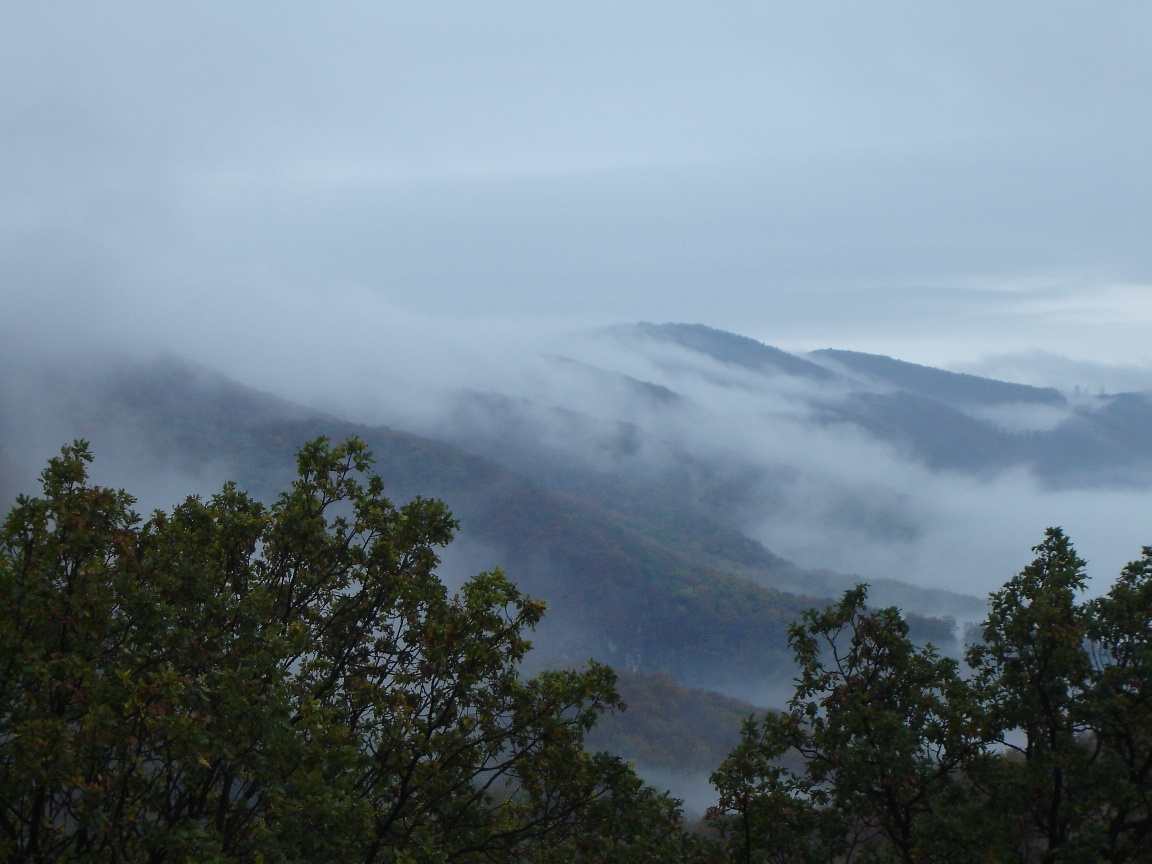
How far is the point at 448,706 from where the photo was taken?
43.2 feet

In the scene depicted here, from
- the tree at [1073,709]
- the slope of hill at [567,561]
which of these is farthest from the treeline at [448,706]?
the slope of hill at [567,561]

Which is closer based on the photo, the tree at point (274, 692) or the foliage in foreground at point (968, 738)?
the tree at point (274, 692)

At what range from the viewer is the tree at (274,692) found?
9914mm

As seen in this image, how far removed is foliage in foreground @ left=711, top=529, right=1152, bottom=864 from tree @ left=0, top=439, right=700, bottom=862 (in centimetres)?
230

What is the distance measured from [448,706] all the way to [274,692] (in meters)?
2.78

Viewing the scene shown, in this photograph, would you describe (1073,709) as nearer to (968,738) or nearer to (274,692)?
(968,738)

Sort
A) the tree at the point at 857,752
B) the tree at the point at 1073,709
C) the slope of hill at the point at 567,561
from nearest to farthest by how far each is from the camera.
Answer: the tree at the point at 1073,709
the tree at the point at 857,752
the slope of hill at the point at 567,561

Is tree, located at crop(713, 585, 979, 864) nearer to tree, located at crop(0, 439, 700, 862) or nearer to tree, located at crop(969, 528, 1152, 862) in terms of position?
tree, located at crop(969, 528, 1152, 862)

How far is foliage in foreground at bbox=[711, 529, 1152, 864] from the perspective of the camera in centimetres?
1354

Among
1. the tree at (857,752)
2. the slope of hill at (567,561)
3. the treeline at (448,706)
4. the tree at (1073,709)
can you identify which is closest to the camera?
the treeline at (448,706)

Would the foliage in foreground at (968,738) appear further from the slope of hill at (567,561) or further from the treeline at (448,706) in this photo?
the slope of hill at (567,561)

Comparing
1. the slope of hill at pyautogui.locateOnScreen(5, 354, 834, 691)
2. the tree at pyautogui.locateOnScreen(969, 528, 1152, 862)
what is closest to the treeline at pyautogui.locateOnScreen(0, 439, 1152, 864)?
the tree at pyautogui.locateOnScreen(969, 528, 1152, 862)

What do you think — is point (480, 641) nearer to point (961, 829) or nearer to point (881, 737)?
point (881, 737)

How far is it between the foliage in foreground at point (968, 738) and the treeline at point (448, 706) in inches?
1.8
